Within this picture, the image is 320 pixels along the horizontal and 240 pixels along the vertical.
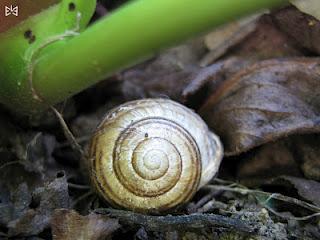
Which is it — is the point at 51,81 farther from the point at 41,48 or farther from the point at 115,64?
the point at 115,64

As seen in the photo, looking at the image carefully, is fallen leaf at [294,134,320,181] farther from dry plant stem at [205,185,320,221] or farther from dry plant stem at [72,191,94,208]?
dry plant stem at [72,191,94,208]


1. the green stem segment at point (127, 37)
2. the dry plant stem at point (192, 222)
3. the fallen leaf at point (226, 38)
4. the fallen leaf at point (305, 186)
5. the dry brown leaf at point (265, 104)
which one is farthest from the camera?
the fallen leaf at point (226, 38)

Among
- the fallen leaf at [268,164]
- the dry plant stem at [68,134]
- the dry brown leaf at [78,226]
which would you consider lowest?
the fallen leaf at [268,164]

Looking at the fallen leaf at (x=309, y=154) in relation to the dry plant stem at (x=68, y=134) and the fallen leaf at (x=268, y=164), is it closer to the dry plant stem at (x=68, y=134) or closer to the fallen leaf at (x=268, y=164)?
the fallen leaf at (x=268, y=164)

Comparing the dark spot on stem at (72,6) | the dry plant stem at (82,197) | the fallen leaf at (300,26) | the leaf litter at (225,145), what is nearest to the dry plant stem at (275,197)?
the leaf litter at (225,145)

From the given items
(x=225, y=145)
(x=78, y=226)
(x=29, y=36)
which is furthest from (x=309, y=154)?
(x=29, y=36)

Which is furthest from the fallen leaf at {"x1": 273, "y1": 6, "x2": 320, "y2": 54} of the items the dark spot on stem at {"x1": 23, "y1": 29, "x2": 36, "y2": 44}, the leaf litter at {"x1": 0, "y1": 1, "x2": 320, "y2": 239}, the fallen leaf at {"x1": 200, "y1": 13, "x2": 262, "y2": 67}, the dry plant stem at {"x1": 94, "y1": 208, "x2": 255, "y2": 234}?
the dark spot on stem at {"x1": 23, "y1": 29, "x2": 36, "y2": 44}
